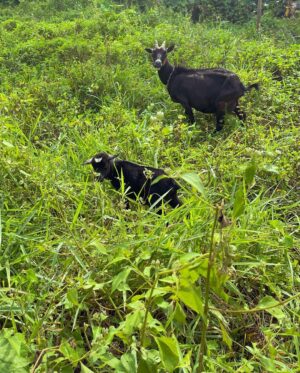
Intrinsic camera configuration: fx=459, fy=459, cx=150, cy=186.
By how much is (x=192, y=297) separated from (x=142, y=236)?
4.81ft

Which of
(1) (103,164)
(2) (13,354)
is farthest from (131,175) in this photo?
(2) (13,354)

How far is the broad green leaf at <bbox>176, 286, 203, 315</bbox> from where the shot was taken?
1.35 m

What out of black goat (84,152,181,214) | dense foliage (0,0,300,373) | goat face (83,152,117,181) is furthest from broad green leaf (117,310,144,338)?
goat face (83,152,117,181)

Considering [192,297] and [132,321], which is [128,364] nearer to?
[132,321]

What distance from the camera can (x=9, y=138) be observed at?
386cm

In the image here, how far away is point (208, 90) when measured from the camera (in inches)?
205

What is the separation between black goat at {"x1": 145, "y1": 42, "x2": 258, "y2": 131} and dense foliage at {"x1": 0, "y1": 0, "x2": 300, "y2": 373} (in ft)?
0.51

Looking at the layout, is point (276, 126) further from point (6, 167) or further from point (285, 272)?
point (6, 167)

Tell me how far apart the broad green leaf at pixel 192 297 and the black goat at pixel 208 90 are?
3.99 metres

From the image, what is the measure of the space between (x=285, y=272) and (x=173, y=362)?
1670 millimetres

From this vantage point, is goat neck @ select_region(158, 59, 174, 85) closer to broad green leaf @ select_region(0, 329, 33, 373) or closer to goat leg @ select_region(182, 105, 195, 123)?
goat leg @ select_region(182, 105, 195, 123)

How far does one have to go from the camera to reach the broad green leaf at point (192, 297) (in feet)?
4.42

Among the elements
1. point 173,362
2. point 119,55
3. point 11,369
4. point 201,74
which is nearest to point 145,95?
point 201,74

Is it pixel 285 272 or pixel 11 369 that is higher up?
pixel 11 369
